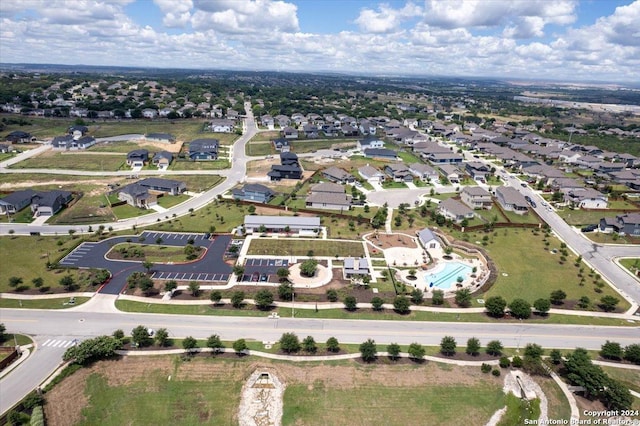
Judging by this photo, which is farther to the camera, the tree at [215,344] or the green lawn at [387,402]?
the tree at [215,344]

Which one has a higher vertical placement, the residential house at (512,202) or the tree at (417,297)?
the residential house at (512,202)

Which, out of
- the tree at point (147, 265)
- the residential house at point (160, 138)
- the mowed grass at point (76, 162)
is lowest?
the tree at point (147, 265)

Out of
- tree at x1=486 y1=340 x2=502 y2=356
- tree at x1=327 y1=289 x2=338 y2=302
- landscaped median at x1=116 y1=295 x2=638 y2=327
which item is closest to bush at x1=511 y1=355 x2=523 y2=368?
tree at x1=486 y1=340 x2=502 y2=356

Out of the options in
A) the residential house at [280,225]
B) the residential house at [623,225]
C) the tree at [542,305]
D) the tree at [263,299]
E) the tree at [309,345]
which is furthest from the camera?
the residential house at [623,225]

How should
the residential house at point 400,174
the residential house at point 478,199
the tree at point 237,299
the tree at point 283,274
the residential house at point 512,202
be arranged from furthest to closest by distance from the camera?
the residential house at point 400,174 < the residential house at point 478,199 < the residential house at point 512,202 < the tree at point 283,274 < the tree at point 237,299

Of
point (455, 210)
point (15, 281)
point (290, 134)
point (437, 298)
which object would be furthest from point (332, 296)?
point (290, 134)

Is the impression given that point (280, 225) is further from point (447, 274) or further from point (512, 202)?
point (512, 202)

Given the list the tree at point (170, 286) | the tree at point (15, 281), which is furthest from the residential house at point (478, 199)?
the tree at point (15, 281)

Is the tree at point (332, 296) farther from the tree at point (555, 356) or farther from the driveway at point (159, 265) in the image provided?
the tree at point (555, 356)
